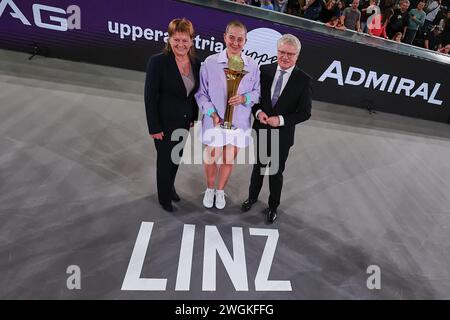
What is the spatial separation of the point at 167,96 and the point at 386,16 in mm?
5696

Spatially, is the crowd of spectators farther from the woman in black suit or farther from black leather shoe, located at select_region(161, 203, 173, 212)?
black leather shoe, located at select_region(161, 203, 173, 212)

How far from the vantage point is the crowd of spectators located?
6.32 m

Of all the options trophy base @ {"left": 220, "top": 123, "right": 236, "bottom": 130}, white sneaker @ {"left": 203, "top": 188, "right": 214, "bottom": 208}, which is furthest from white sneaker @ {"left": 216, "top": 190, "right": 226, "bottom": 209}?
trophy base @ {"left": 220, "top": 123, "right": 236, "bottom": 130}

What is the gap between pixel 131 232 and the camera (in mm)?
2990

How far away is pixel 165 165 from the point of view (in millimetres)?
2961

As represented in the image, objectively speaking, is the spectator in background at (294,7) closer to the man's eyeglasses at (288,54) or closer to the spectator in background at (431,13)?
the spectator in background at (431,13)

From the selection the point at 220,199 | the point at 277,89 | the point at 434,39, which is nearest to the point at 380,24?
the point at 434,39

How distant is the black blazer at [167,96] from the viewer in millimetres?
2521

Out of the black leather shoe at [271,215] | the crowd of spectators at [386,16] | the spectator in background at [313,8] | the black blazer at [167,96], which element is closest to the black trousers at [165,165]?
the black blazer at [167,96]

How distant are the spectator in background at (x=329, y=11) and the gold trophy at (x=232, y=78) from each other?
15.2 ft

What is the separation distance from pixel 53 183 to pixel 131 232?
3.32ft

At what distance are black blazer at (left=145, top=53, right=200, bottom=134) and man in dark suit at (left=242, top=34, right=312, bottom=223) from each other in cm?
55
